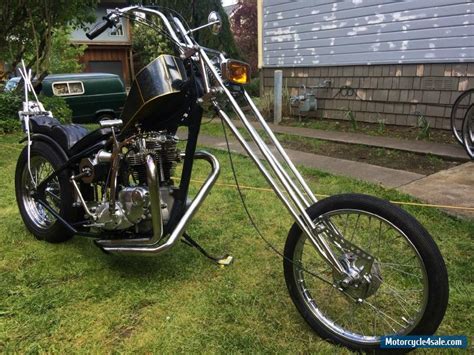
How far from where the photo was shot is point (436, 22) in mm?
5934

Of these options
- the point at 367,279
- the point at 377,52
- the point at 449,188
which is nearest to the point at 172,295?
the point at 367,279

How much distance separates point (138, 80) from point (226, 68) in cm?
52

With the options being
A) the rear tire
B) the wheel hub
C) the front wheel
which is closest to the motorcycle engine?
the rear tire

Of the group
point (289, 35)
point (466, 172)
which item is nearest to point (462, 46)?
point (466, 172)

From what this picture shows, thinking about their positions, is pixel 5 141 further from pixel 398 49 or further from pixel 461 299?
pixel 461 299

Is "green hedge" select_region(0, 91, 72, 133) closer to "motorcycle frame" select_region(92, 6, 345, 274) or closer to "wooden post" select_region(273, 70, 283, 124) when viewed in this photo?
"wooden post" select_region(273, 70, 283, 124)

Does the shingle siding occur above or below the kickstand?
above

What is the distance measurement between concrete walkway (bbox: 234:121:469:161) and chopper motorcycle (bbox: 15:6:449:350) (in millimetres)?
2419

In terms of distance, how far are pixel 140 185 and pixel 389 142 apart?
4.32 metres

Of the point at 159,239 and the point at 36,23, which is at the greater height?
the point at 36,23

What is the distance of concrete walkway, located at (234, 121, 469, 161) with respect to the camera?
5.16 meters

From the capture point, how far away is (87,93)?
9.03 metres

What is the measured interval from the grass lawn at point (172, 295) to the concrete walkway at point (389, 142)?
2.04 metres

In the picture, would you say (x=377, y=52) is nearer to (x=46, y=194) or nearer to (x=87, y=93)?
(x=46, y=194)
